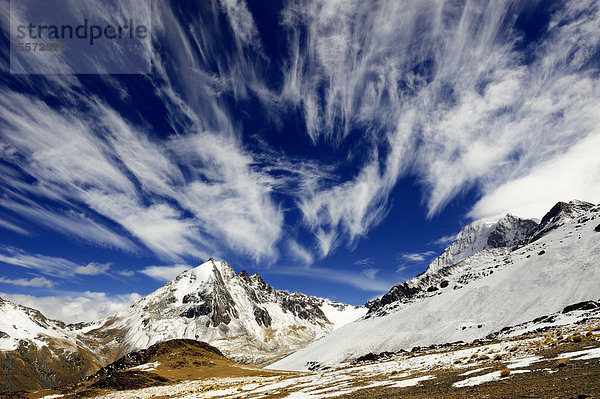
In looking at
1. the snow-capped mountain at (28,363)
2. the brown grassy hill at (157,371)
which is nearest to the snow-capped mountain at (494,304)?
the brown grassy hill at (157,371)

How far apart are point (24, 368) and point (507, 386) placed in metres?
255

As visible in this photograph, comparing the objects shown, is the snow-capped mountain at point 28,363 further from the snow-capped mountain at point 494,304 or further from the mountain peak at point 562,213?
the mountain peak at point 562,213

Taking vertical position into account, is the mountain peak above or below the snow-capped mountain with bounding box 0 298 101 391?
above

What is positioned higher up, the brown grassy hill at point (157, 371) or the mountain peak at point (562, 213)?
the mountain peak at point (562, 213)

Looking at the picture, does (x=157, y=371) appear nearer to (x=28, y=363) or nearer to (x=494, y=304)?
(x=494, y=304)

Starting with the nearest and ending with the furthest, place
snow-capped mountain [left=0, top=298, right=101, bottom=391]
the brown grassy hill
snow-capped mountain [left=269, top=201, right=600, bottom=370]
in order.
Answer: the brown grassy hill < snow-capped mountain [left=269, top=201, right=600, bottom=370] < snow-capped mountain [left=0, top=298, right=101, bottom=391]

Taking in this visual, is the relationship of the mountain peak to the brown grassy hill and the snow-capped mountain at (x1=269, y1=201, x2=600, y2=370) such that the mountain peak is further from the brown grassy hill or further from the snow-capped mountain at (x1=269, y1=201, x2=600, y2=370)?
the brown grassy hill

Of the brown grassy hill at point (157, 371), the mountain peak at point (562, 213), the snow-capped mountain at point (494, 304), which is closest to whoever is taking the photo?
the brown grassy hill at point (157, 371)

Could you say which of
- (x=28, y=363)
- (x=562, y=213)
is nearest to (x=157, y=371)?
(x=28, y=363)

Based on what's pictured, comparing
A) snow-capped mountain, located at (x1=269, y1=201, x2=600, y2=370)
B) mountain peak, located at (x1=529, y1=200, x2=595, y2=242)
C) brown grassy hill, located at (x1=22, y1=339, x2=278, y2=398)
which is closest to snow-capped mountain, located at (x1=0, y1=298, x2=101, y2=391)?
brown grassy hill, located at (x1=22, y1=339, x2=278, y2=398)

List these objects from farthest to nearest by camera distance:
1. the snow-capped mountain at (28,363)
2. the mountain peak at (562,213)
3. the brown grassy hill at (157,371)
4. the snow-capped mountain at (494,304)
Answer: the snow-capped mountain at (28,363)
the mountain peak at (562,213)
the snow-capped mountain at (494,304)
the brown grassy hill at (157,371)

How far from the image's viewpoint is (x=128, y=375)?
159 feet


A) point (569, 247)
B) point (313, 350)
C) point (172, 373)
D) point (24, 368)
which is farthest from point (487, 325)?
point (24, 368)

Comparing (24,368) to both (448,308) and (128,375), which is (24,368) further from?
(448,308)
